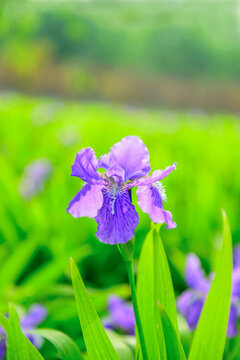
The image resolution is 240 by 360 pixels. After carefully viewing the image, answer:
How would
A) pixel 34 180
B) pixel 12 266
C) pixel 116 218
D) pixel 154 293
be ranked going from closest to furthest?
1. pixel 116 218
2. pixel 154 293
3. pixel 12 266
4. pixel 34 180

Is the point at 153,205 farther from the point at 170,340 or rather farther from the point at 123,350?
the point at 123,350

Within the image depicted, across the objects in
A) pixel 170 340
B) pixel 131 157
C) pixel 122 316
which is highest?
pixel 131 157

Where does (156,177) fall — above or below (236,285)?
above

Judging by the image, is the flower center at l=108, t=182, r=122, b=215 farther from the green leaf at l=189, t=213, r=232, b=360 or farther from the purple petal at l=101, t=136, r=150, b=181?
the green leaf at l=189, t=213, r=232, b=360

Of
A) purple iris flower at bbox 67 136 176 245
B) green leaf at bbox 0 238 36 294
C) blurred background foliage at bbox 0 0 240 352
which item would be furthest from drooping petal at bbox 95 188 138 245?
green leaf at bbox 0 238 36 294

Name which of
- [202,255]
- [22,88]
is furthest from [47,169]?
[22,88]

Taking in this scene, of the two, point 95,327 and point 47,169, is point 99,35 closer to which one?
point 47,169

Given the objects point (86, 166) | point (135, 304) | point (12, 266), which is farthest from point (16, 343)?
point (12, 266)
